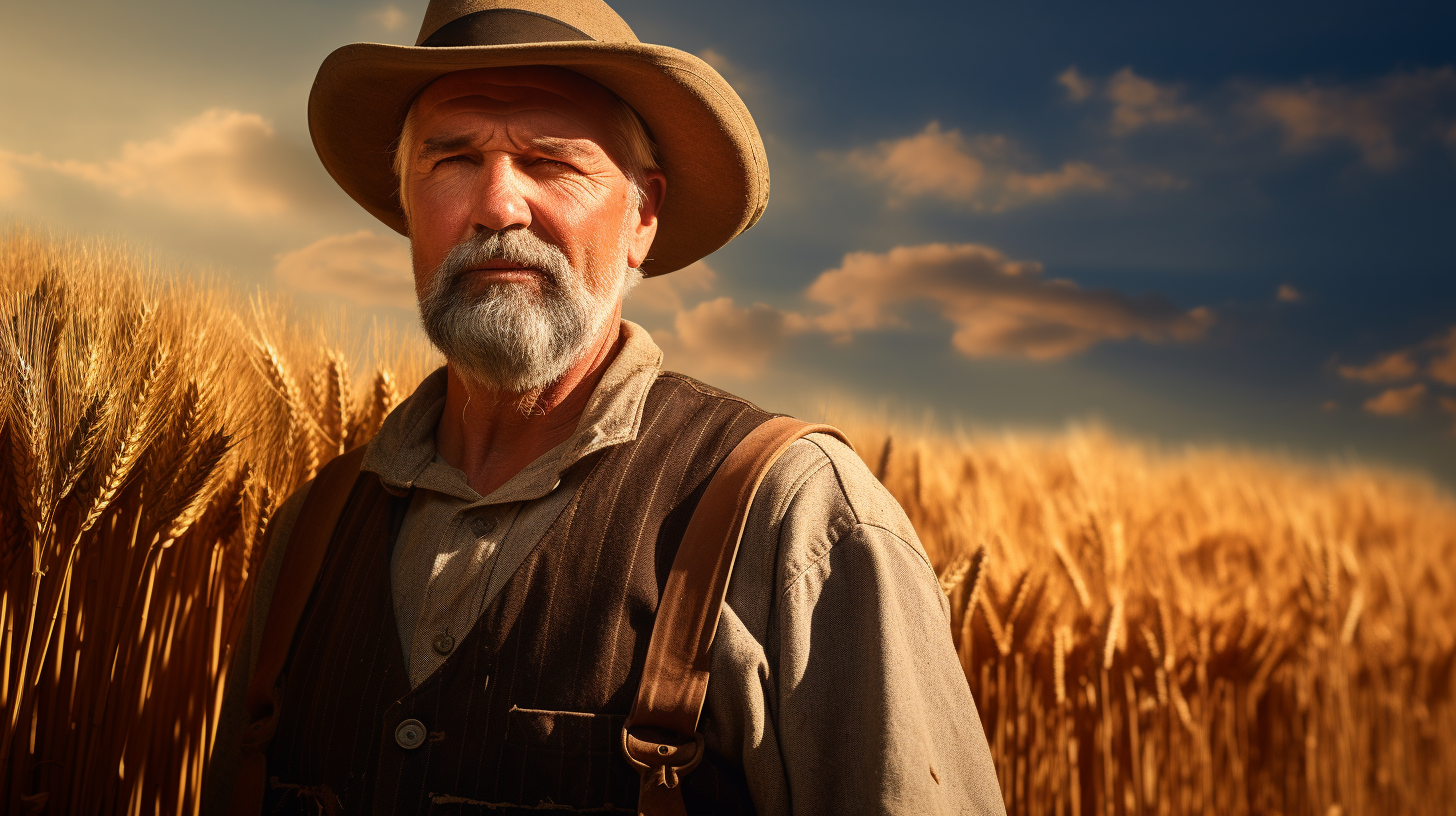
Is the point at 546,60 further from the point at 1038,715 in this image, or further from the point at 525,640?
the point at 1038,715

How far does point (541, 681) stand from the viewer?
1.26m

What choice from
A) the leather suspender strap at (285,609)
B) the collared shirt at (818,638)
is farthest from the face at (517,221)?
the leather suspender strap at (285,609)

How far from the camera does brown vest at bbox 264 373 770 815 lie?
1.23m

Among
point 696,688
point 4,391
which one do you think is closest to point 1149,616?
point 696,688

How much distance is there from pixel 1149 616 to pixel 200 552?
9.66 ft

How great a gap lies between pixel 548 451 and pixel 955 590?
4.19ft

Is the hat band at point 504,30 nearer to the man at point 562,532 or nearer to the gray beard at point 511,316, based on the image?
the man at point 562,532

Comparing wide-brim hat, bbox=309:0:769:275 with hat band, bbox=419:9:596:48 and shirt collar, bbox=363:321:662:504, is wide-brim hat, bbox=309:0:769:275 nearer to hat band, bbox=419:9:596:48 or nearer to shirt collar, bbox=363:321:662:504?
hat band, bbox=419:9:596:48

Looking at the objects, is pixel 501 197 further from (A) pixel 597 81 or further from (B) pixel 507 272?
(A) pixel 597 81

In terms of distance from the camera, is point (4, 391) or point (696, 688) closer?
point (696, 688)

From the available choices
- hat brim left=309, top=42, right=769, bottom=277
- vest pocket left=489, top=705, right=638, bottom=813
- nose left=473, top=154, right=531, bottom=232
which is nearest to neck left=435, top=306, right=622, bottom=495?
nose left=473, top=154, right=531, bottom=232

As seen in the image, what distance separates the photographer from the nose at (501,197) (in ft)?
4.89

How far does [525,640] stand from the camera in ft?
4.22

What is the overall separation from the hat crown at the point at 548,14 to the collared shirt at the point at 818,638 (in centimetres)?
84
